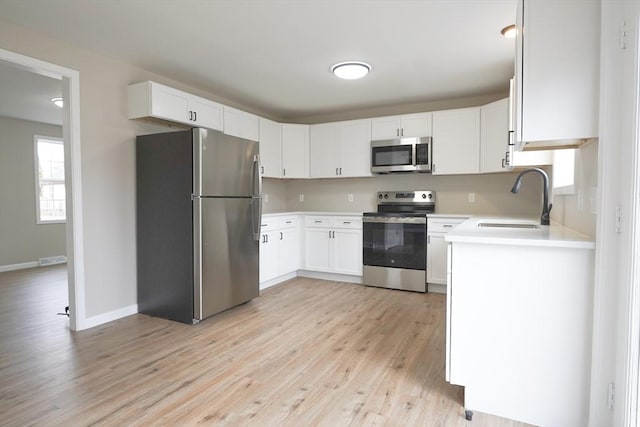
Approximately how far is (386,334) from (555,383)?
1359mm

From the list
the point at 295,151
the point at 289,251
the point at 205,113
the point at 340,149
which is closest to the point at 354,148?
the point at 340,149

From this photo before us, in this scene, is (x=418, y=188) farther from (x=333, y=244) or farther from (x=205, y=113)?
(x=205, y=113)

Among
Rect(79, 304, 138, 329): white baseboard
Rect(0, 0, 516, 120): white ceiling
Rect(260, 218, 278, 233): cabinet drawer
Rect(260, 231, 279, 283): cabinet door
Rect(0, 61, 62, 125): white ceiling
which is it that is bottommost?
Rect(79, 304, 138, 329): white baseboard

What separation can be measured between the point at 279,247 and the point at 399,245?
4.96 ft

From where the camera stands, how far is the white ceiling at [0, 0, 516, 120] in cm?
233

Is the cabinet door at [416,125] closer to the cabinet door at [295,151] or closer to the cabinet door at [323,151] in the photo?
the cabinet door at [323,151]

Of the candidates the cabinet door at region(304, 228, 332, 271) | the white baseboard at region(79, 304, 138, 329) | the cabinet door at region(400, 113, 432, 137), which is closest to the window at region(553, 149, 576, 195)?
the cabinet door at region(400, 113, 432, 137)

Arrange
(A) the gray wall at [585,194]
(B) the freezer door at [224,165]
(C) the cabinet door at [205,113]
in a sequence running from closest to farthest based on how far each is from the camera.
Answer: (A) the gray wall at [585,194], (B) the freezer door at [224,165], (C) the cabinet door at [205,113]

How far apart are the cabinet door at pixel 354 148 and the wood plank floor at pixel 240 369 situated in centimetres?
196

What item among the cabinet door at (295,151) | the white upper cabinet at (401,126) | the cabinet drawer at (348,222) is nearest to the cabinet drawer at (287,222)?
the cabinet drawer at (348,222)

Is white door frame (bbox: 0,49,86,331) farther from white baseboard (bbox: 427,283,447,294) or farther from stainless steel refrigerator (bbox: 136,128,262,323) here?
white baseboard (bbox: 427,283,447,294)

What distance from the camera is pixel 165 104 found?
10.7ft

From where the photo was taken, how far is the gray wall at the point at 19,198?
555 centimetres

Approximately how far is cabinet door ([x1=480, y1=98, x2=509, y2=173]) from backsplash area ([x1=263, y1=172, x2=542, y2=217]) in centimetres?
38
